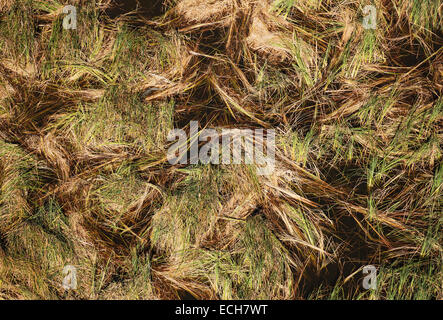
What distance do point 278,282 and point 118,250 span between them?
3.16 feet

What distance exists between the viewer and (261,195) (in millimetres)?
1778

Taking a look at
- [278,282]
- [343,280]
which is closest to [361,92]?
[343,280]

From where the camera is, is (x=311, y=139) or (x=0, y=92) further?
(x=0, y=92)

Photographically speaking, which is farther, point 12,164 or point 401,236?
point 12,164

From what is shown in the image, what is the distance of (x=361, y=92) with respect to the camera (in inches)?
70.0

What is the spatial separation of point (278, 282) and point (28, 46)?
6.75 ft

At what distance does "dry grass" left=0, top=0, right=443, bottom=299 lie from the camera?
→ 175 cm

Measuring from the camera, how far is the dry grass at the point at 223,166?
1.75 meters

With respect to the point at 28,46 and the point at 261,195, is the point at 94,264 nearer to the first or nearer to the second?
the point at 261,195

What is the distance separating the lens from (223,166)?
1.78 meters

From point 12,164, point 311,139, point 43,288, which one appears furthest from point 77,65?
point 311,139

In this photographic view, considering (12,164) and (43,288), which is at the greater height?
(12,164)
